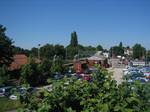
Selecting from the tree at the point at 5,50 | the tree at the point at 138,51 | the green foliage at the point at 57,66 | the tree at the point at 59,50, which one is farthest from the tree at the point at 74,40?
the tree at the point at 5,50

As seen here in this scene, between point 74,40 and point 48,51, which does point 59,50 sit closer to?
point 48,51

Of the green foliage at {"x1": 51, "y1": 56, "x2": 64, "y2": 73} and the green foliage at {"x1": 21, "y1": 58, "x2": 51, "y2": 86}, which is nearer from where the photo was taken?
the green foliage at {"x1": 21, "y1": 58, "x2": 51, "y2": 86}

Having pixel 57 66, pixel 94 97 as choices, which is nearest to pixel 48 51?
pixel 57 66

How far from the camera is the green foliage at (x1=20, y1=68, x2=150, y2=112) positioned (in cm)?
517

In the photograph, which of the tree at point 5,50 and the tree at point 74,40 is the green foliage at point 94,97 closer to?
the tree at point 5,50

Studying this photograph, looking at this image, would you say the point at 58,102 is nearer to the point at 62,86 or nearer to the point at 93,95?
the point at 62,86

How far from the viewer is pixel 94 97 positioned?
A: 18.4 feet

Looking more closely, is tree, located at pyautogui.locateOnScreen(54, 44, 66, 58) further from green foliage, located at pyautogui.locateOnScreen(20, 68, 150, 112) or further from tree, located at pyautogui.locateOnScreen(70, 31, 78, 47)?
green foliage, located at pyautogui.locateOnScreen(20, 68, 150, 112)

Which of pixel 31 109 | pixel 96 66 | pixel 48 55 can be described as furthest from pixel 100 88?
pixel 48 55

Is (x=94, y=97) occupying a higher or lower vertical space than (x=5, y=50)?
lower

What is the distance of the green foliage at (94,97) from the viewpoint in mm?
5172

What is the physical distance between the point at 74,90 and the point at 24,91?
92 centimetres

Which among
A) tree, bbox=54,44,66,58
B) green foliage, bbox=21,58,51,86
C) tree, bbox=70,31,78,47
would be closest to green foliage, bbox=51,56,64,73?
green foliage, bbox=21,58,51,86

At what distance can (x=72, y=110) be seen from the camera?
5.22m
